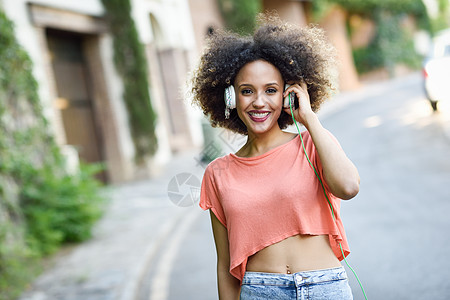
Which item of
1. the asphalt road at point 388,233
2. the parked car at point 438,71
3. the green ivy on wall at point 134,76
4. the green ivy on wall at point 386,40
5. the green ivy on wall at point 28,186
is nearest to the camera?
the asphalt road at point 388,233

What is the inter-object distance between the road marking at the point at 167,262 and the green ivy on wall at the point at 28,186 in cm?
136

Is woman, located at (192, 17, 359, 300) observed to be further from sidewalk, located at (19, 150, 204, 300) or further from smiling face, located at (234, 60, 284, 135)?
sidewalk, located at (19, 150, 204, 300)

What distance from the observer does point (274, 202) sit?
209 centimetres

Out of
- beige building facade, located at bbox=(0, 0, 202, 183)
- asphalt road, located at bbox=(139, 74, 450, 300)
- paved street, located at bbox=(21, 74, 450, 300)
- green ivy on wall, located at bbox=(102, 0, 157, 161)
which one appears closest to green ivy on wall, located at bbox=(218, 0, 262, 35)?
beige building facade, located at bbox=(0, 0, 202, 183)

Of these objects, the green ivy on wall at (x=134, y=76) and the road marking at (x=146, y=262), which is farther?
the green ivy on wall at (x=134, y=76)

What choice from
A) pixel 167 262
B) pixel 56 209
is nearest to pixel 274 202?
pixel 167 262

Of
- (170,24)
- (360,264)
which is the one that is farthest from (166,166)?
(360,264)

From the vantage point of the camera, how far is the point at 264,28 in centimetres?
236

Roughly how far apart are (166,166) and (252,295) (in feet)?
43.5

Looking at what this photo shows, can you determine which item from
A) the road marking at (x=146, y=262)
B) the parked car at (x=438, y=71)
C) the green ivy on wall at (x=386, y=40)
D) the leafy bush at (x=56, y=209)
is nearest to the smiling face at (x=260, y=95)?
the road marking at (x=146, y=262)

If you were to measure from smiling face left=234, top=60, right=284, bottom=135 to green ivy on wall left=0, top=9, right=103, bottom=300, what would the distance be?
170 inches

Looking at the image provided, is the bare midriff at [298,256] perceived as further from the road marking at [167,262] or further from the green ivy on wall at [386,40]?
the green ivy on wall at [386,40]

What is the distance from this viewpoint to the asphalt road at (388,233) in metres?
4.83

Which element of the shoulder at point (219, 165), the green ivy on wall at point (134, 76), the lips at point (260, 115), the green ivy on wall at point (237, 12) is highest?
the green ivy on wall at point (237, 12)
